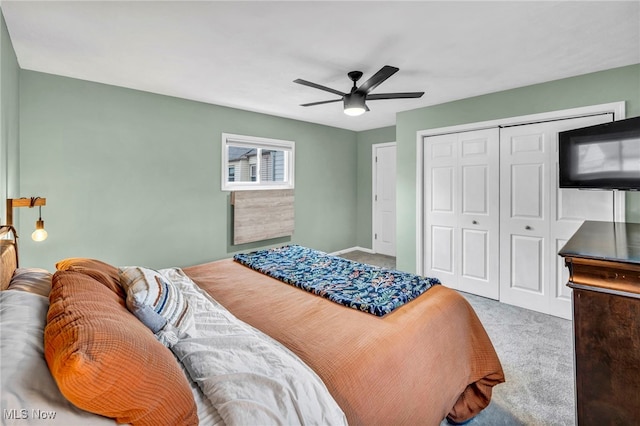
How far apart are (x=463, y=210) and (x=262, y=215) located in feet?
9.12

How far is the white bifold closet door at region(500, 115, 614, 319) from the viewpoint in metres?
3.04

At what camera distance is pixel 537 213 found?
3.28m

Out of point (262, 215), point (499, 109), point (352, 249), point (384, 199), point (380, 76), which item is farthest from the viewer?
point (352, 249)

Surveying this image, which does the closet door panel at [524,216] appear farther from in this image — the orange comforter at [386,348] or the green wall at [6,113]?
the green wall at [6,113]

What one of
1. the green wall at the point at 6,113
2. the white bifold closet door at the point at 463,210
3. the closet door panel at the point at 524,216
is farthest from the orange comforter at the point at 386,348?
the white bifold closet door at the point at 463,210

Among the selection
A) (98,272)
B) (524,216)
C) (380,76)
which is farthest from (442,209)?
→ (98,272)

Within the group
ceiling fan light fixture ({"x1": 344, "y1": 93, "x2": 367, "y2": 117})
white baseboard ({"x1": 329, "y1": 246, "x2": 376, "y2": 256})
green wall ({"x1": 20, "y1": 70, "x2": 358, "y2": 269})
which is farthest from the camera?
white baseboard ({"x1": 329, "y1": 246, "x2": 376, "y2": 256})

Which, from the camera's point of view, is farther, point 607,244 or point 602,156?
point 602,156

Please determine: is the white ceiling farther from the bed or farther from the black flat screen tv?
the bed

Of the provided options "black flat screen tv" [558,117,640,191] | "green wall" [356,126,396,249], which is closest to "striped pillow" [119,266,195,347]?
"black flat screen tv" [558,117,640,191]

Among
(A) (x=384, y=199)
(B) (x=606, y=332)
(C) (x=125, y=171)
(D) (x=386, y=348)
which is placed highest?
(C) (x=125, y=171)

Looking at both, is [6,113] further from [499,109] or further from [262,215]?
[499,109]

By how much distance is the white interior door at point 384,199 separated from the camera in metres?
5.63

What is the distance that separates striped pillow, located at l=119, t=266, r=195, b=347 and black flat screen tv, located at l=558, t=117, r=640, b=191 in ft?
10.3
